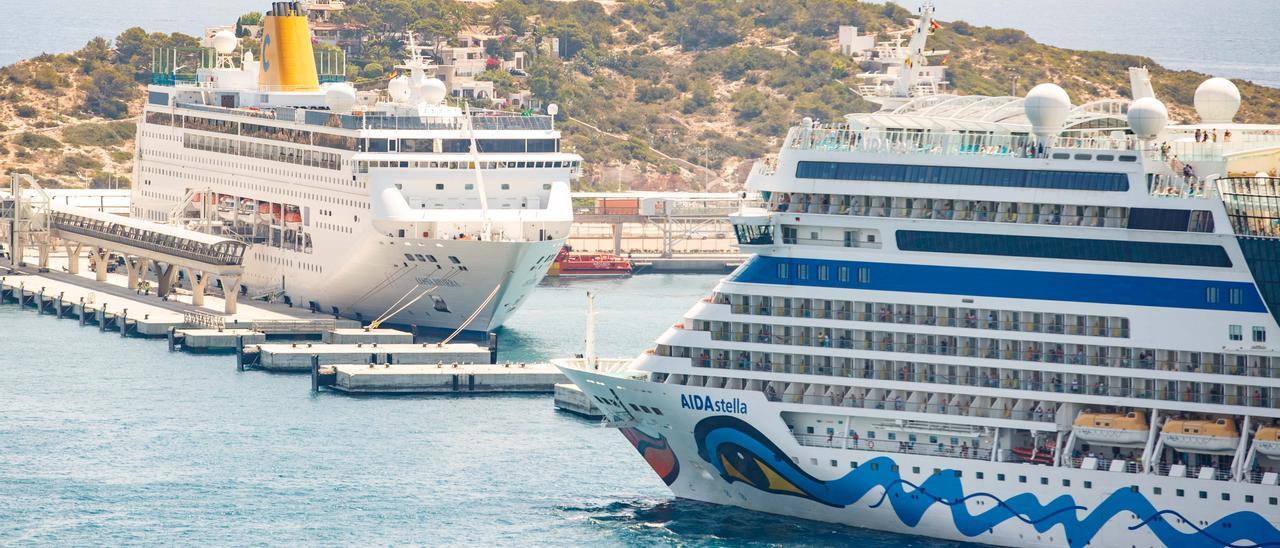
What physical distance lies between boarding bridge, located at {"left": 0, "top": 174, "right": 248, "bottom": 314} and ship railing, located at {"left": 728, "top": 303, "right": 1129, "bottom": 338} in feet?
130

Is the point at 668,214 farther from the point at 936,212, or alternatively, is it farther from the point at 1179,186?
the point at 1179,186

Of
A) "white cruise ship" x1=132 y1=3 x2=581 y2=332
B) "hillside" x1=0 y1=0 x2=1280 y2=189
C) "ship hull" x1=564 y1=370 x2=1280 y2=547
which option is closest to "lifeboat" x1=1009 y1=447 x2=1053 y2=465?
"ship hull" x1=564 y1=370 x2=1280 y2=547

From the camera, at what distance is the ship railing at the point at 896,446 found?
160 ft

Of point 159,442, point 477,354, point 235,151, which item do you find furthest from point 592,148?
point 159,442

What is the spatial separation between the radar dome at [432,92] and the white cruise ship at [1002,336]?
3754 centimetres

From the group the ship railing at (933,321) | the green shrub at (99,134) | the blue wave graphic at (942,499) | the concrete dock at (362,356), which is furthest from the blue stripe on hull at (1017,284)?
the green shrub at (99,134)

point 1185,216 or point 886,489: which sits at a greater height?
point 1185,216

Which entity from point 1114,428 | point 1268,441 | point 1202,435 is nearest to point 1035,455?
point 1114,428

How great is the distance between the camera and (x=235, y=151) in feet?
310

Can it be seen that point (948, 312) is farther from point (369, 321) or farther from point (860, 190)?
point (369, 321)

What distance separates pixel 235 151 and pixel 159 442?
32.5 m

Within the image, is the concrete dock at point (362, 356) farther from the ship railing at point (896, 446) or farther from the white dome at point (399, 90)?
the ship railing at point (896, 446)

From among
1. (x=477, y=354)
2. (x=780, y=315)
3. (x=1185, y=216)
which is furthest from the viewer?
(x=477, y=354)

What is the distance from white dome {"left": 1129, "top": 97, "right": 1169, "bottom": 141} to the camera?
4838cm
